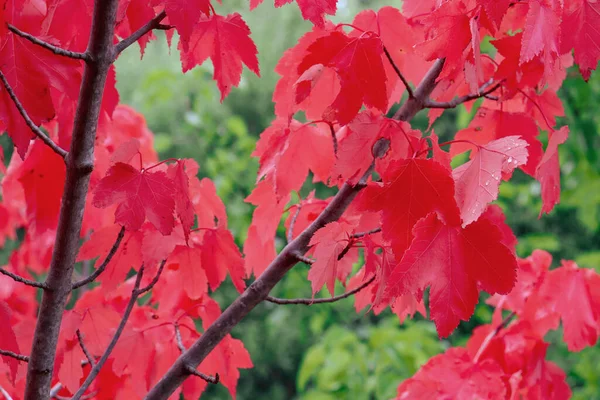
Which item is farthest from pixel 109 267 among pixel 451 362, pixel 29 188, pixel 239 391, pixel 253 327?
pixel 239 391

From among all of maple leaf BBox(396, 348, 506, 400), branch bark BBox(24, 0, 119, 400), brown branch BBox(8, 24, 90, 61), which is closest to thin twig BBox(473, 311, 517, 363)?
maple leaf BBox(396, 348, 506, 400)

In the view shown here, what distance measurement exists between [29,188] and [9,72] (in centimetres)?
31

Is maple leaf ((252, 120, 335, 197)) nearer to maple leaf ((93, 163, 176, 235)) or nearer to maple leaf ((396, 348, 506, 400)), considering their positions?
maple leaf ((93, 163, 176, 235))

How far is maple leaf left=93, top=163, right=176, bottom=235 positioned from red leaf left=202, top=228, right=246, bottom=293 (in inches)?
7.5

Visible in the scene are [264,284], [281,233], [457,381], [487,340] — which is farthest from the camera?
[281,233]

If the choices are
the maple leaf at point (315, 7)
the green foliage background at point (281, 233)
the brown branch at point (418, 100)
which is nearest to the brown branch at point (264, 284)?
the brown branch at point (418, 100)

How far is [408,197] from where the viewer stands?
60 cm

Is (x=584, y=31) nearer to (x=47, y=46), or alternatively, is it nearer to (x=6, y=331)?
(x=47, y=46)

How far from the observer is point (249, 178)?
10.0 feet

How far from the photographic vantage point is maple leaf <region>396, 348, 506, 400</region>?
91 centimetres

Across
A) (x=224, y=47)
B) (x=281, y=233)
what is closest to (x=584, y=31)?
(x=224, y=47)

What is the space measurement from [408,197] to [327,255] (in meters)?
0.11

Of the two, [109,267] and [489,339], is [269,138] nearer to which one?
[109,267]

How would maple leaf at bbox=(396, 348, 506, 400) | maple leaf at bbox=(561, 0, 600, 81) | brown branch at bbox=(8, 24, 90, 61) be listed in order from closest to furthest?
brown branch at bbox=(8, 24, 90, 61) < maple leaf at bbox=(561, 0, 600, 81) < maple leaf at bbox=(396, 348, 506, 400)
